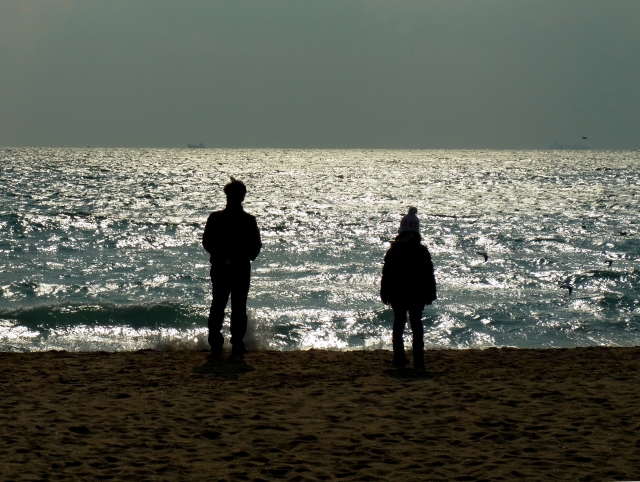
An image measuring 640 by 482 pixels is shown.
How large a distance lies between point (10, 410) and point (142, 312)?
32.3 feet

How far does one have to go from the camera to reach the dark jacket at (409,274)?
28.5ft

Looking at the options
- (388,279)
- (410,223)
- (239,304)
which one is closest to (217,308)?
(239,304)

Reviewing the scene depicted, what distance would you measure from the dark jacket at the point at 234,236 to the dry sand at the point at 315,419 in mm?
1104

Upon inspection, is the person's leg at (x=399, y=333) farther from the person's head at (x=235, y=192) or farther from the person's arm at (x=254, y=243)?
the person's head at (x=235, y=192)

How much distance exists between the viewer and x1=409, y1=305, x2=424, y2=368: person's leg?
885 centimetres

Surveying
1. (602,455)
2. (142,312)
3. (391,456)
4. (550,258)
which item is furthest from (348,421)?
(550,258)

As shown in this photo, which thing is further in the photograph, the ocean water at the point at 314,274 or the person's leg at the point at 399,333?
the ocean water at the point at 314,274

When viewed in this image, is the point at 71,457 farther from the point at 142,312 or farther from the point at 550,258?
the point at 550,258

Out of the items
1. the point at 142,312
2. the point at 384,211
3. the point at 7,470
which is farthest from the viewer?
the point at 384,211

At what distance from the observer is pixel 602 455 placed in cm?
562

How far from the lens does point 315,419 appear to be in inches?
258

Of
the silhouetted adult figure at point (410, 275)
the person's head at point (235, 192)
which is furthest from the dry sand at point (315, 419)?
the person's head at point (235, 192)

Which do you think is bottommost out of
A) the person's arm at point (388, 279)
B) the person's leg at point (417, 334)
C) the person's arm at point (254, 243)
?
the person's leg at point (417, 334)

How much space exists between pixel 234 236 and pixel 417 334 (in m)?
2.09
